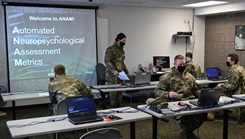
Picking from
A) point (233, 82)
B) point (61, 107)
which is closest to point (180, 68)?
point (233, 82)

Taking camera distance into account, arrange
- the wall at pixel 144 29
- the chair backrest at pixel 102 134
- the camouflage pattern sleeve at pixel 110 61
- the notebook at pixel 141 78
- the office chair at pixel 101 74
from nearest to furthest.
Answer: the chair backrest at pixel 102 134
the notebook at pixel 141 78
the camouflage pattern sleeve at pixel 110 61
the office chair at pixel 101 74
the wall at pixel 144 29

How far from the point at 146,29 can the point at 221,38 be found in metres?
2.25

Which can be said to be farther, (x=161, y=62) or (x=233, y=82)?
(x=161, y=62)

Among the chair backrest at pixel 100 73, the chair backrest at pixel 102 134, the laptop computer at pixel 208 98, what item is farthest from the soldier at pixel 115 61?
the chair backrest at pixel 102 134

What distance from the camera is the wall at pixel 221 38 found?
25.4 feet

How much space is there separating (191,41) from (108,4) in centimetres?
293

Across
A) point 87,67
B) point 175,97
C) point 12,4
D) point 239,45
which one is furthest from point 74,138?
point 239,45

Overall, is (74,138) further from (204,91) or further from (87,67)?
(87,67)

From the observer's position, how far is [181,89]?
4.02 metres

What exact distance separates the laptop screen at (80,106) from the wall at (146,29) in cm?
437

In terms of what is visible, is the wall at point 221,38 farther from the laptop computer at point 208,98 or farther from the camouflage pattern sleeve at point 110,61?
the laptop computer at point 208,98

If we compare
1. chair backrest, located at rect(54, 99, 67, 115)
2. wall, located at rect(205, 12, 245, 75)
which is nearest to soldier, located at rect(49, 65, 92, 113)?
chair backrest, located at rect(54, 99, 67, 115)

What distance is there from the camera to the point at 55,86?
363 centimetres

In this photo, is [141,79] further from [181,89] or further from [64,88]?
[64,88]
